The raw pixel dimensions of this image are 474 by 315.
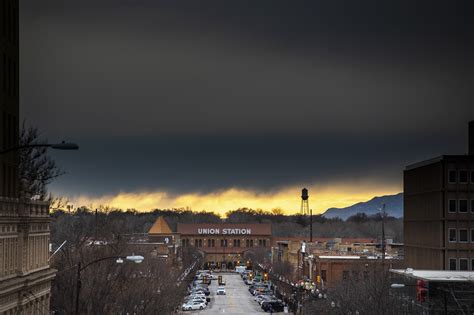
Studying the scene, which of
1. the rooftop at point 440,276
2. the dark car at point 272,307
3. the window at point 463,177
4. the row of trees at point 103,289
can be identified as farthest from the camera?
the dark car at point 272,307

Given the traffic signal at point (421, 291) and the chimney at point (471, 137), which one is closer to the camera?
the traffic signal at point (421, 291)

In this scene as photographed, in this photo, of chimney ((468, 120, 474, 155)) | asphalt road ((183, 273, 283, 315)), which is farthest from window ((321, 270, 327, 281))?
chimney ((468, 120, 474, 155))

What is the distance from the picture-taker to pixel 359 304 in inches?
2940

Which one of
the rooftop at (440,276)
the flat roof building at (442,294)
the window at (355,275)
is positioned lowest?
the window at (355,275)

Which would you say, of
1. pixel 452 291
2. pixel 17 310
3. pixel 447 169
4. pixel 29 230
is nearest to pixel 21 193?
pixel 29 230

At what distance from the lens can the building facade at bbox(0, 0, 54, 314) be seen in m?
43.8

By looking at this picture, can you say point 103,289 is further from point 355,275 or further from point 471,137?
point 471,137

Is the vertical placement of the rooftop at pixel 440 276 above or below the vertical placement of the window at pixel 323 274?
above

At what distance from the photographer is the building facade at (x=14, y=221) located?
43.8m

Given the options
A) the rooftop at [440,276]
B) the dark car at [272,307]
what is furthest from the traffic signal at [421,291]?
the dark car at [272,307]

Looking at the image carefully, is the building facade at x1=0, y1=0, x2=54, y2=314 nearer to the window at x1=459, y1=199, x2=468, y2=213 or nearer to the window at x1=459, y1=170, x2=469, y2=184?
the window at x1=459, y1=170, x2=469, y2=184

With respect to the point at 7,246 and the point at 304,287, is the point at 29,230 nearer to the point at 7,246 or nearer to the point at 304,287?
the point at 7,246

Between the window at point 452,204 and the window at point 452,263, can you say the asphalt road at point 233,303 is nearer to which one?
the window at point 452,263

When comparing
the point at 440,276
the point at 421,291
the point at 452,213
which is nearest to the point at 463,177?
the point at 452,213
